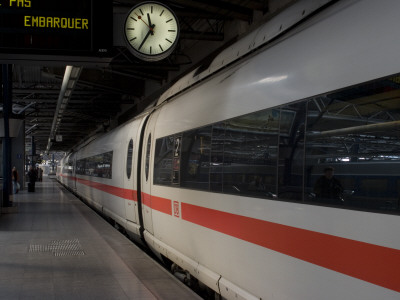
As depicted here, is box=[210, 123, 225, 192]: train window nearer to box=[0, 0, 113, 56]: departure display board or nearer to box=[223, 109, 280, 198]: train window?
box=[223, 109, 280, 198]: train window

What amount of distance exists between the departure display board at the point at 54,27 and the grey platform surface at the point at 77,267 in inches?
119

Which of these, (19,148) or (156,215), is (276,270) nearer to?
(156,215)

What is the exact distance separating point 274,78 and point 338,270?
Result: 1838 millimetres

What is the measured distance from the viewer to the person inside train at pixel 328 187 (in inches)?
132

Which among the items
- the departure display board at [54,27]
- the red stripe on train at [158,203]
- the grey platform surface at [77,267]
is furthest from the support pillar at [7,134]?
the departure display board at [54,27]

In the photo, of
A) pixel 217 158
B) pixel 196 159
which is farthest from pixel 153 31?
pixel 217 158

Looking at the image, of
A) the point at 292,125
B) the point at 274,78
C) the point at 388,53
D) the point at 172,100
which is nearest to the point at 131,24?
the point at 172,100

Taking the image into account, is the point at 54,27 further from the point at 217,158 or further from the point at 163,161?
the point at 163,161

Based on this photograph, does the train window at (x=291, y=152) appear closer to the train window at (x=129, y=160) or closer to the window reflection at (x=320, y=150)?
the window reflection at (x=320, y=150)

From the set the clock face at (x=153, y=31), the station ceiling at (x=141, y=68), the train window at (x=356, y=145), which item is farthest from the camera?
the station ceiling at (x=141, y=68)

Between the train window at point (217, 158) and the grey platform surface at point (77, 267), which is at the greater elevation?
the train window at point (217, 158)

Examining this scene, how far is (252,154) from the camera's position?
4.68 m

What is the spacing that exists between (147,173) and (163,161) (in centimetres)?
126

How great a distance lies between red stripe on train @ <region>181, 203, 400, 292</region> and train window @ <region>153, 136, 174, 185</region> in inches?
104
